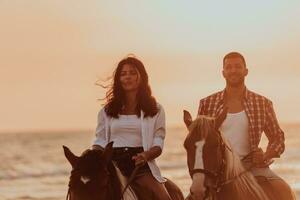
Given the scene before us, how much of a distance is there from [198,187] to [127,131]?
1.89 meters

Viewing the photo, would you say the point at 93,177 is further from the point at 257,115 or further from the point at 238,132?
the point at 257,115

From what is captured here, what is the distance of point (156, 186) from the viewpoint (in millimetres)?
9344

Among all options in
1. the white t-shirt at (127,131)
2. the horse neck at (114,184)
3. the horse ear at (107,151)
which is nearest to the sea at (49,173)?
the white t-shirt at (127,131)

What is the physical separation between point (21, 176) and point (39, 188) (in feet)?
28.2

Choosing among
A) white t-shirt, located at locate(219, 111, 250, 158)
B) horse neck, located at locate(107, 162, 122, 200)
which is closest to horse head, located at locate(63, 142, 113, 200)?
horse neck, located at locate(107, 162, 122, 200)

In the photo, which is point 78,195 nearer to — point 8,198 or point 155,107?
point 155,107

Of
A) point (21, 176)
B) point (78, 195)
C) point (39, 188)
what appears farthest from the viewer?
point (21, 176)

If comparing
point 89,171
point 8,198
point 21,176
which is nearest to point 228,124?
point 89,171

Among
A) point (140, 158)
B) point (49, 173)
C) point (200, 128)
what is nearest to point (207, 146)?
point (200, 128)

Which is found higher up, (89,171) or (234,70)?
(234,70)

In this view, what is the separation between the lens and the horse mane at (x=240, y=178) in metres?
8.40

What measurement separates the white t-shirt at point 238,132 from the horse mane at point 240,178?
2.11ft

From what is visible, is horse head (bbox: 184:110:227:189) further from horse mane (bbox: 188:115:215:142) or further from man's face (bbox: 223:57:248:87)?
man's face (bbox: 223:57:248:87)

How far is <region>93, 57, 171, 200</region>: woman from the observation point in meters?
9.41
